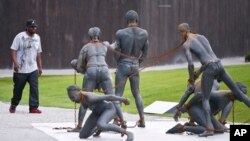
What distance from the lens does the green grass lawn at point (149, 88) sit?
23844 millimetres

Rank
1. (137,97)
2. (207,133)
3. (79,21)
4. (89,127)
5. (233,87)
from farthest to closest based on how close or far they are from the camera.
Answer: (79,21), (137,97), (233,87), (207,133), (89,127)

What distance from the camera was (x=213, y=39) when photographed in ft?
130

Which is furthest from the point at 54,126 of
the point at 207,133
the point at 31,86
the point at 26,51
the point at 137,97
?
the point at 207,133

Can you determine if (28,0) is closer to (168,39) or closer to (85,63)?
(168,39)

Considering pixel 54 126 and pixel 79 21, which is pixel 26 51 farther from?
pixel 79 21

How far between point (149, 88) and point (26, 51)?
6.60 meters

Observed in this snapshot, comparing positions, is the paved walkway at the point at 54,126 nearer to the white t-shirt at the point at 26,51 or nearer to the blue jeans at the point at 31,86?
the blue jeans at the point at 31,86

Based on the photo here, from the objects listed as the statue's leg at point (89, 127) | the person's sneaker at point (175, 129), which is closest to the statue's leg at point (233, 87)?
the person's sneaker at point (175, 129)

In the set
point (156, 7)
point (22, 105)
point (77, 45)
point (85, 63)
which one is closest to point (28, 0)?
point (77, 45)

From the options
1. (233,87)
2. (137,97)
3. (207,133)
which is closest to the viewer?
(207,133)

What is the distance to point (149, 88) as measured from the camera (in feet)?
89.0

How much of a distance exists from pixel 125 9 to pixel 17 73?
50.3 feet

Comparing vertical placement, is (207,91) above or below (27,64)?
above

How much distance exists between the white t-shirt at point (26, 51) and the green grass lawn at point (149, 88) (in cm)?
269
